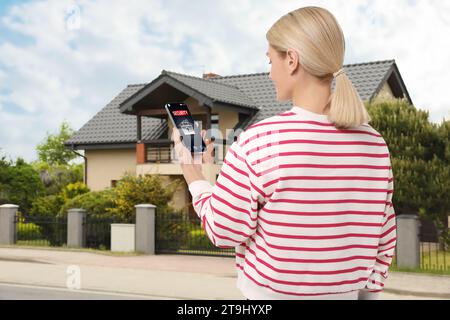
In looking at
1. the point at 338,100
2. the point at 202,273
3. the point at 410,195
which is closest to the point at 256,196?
the point at 338,100

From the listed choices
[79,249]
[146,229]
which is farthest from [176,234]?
[79,249]

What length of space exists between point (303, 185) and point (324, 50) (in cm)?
33

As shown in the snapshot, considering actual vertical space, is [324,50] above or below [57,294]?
above

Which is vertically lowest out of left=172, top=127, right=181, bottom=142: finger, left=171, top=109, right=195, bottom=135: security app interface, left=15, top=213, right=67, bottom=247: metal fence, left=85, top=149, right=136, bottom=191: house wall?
left=15, top=213, right=67, bottom=247: metal fence

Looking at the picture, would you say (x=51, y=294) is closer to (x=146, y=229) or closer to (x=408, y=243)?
(x=146, y=229)

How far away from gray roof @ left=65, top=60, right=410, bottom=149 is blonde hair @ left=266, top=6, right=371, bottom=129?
1958 centimetres

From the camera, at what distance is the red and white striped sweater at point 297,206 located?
4.64ft

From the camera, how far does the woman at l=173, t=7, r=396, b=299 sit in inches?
55.8

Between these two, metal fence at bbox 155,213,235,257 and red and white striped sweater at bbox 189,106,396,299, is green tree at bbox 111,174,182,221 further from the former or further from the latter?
red and white striped sweater at bbox 189,106,396,299

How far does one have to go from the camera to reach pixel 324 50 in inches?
57.2

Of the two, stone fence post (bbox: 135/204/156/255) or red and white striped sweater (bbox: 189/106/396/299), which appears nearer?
red and white striped sweater (bbox: 189/106/396/299)

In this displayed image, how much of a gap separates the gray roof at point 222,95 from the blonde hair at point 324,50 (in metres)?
19.6

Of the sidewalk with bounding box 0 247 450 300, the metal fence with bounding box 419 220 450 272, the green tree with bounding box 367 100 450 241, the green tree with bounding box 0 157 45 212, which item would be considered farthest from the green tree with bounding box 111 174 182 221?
the green tree with bounding box 0 157 45 212
